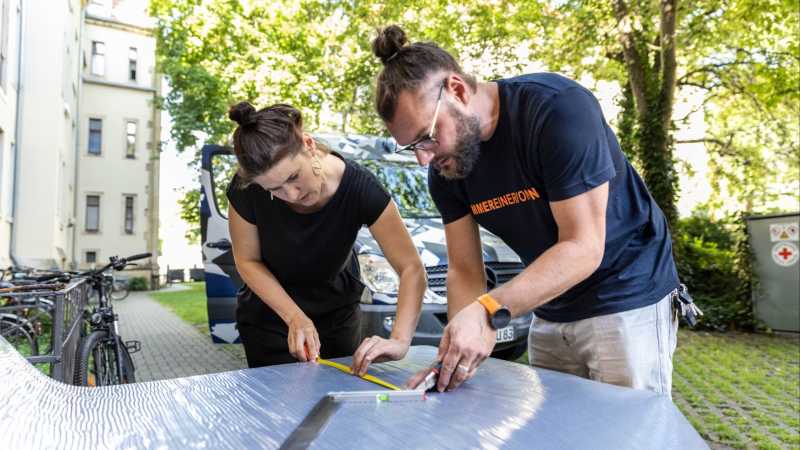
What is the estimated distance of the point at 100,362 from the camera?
13.7 feet

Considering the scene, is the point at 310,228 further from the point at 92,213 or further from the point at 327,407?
the point at 92,213

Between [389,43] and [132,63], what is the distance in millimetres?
31537

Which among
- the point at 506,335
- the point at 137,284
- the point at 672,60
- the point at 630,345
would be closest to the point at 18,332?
the point at 506,335

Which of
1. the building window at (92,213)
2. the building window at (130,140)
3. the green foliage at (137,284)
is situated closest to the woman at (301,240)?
the green foliage at (137,284)

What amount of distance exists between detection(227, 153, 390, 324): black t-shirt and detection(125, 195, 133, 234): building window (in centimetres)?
3030

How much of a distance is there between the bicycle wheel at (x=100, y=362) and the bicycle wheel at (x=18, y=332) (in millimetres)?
265

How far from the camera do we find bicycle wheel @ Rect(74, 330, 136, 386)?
3887 millimetres

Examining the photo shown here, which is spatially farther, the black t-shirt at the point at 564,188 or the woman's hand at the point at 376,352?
the woman's hand at the point at 376,352

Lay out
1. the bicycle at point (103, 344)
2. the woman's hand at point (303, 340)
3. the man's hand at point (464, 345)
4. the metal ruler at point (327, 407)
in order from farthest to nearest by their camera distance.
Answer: the bicycle at point (103, 344) → the woman's hand at point (303, 340) → the man's hand at point (464, 345) → the metal ruler at point (327, 407)

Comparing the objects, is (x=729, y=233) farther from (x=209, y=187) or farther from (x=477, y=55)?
(x=209, y=187)

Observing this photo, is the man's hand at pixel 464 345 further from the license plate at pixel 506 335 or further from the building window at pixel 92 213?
the building window at pixel 92 213

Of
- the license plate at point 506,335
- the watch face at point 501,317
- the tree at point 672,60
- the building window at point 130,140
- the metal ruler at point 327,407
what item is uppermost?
the building window at point 130,140

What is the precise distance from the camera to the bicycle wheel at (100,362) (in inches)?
153

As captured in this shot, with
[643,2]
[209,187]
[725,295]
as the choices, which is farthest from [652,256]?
[725,295]
